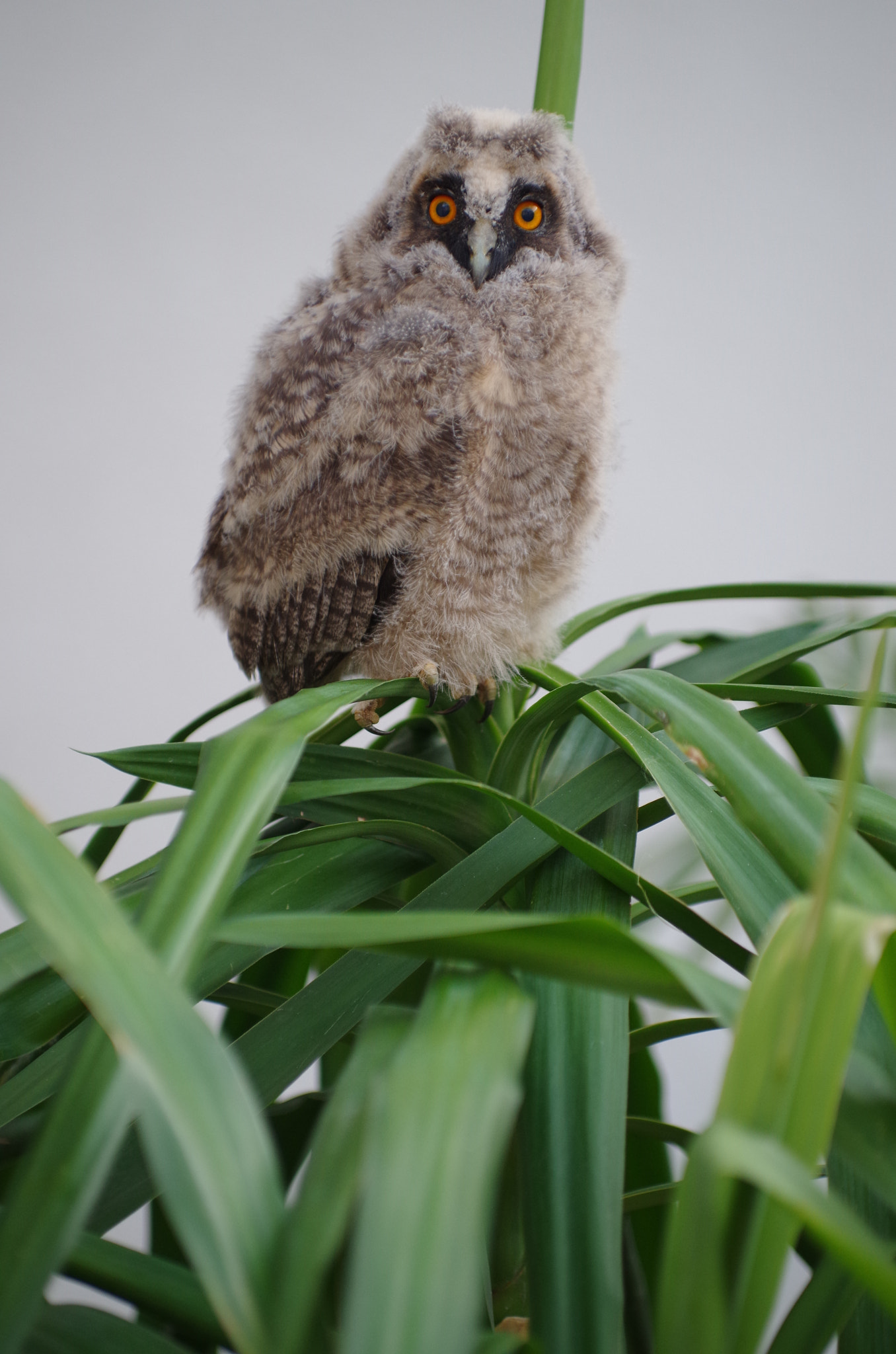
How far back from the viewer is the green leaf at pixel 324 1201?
20cm

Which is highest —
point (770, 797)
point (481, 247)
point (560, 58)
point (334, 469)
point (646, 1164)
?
point (560, 58)

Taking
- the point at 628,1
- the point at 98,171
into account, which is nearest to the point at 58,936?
the point at 98,171

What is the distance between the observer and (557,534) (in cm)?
71

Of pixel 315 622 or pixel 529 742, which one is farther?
pixel 315 622

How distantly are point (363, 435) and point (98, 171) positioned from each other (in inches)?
46.5

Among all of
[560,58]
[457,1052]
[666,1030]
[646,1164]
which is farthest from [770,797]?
[560,58]

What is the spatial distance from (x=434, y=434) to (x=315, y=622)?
19 centimetres

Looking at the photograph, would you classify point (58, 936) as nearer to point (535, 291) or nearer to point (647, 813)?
point (647, 813)

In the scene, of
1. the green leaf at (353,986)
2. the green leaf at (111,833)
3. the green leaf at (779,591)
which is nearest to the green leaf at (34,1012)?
the green leaf at (353,986)

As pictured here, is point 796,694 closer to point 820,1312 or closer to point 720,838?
point 720,838

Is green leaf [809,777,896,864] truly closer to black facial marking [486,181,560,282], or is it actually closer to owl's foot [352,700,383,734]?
owl's foot [352,700,383,734]

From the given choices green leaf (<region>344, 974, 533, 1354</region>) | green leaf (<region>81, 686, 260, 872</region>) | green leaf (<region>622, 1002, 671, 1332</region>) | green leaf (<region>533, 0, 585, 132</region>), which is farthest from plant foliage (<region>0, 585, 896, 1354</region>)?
green leaf (<region>533, 0, 585, 132</region>)

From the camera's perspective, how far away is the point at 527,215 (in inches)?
29.0

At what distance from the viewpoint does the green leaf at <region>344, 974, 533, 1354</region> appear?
199 millimetres
